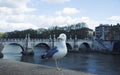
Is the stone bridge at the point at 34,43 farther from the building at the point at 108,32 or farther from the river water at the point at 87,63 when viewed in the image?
the river water at the point at 87,63

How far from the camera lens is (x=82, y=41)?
6269 centimetres

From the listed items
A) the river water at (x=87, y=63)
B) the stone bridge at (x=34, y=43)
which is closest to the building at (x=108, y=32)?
the stone bridge at (x=34, y=43)

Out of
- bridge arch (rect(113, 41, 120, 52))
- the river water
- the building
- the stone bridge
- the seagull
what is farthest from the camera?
the building

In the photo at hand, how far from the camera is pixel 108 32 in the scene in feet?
232

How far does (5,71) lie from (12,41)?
44326mm

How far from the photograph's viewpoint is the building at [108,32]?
6731 centimetres

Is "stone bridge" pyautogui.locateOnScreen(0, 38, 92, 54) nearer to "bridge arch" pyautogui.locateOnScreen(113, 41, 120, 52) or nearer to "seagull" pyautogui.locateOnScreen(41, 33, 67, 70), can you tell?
"bridge arch" pyautogui.locateOnScreen(113, 41, 120, 52)

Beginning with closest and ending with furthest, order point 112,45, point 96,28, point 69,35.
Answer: point 112,45, point 69,35, point 96,28

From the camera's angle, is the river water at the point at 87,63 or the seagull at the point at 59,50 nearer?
the seagull at the point at 59,50

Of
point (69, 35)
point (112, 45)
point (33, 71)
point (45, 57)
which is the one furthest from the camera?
point (69, 35)

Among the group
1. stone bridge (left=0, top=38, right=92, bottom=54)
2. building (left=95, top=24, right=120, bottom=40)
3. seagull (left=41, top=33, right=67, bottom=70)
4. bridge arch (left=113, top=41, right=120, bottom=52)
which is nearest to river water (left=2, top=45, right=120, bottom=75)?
stone bridge (left=0, top=38, right=92, bottom=54)

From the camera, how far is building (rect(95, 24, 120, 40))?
6731cm

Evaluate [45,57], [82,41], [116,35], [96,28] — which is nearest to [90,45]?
[82,41]

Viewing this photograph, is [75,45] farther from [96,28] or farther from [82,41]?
[96,28]
